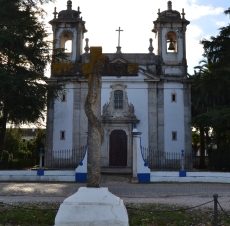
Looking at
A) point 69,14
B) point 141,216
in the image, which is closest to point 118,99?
point 69,14

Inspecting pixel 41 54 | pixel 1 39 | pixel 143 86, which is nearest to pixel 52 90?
pixel 41 54

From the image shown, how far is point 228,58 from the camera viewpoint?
2042cm

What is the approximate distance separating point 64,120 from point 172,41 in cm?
851

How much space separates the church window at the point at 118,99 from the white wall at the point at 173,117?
8.71 feet

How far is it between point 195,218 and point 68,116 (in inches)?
682

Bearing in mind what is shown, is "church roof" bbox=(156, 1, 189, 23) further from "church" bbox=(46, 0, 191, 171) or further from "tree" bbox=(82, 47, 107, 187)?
"tree" bbox=(82, 47, 107, 187)

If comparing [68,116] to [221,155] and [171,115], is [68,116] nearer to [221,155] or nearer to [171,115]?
[171,115]

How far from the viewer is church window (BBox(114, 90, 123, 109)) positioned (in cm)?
2503

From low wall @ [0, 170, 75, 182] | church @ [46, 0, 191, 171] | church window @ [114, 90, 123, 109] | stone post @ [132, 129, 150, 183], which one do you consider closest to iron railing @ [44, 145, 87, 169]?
church @ [46, 0, 191, 171]

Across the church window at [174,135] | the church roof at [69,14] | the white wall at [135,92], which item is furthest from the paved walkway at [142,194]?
the church roof at [69,14]

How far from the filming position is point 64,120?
25.2 meters

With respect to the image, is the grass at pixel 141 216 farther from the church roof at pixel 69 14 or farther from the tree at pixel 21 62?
the church roof at pixel 69 14

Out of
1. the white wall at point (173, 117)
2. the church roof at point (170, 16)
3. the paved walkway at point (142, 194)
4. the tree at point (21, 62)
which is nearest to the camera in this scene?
the paved walkway at point (142, 194)

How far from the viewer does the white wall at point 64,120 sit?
24875mm
